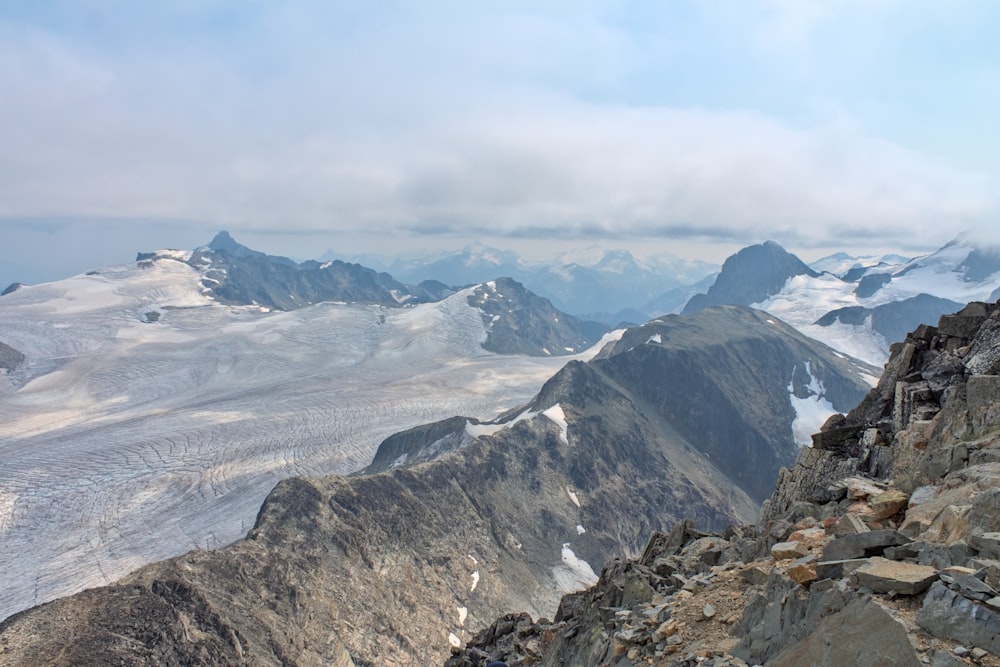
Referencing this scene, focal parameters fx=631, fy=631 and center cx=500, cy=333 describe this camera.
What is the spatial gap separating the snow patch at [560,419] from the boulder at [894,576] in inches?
3716

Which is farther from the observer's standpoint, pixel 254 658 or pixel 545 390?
pixel 545 390

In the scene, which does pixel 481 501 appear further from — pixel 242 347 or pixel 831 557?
pixel 242 347

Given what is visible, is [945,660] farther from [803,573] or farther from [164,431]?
[164,431]

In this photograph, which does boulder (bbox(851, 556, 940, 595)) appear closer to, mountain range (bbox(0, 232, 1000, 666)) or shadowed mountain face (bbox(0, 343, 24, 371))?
mountain range (bbox(0, 232, 1000, 666))

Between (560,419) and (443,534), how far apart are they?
4295cm

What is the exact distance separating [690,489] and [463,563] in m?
54.0

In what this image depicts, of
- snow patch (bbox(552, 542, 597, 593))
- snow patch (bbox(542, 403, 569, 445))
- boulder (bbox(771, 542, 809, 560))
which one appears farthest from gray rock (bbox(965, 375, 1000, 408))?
snow patch (bbox(542, 403, 569, 445))

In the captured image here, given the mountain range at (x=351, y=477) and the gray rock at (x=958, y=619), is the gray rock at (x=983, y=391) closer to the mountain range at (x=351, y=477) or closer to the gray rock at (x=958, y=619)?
the mountain range at (x=351, y=477)

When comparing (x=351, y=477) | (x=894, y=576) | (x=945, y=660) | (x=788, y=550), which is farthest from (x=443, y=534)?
(x=945, y=660)

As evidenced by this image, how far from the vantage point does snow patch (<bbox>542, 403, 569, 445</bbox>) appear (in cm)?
10454

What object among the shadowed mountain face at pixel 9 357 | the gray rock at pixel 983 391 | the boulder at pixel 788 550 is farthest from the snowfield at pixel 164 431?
the gray rock at pixel 983 391

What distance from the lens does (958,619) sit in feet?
26.8

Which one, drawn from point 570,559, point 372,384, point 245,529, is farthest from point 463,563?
point 372,384

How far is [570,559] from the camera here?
259 ft
